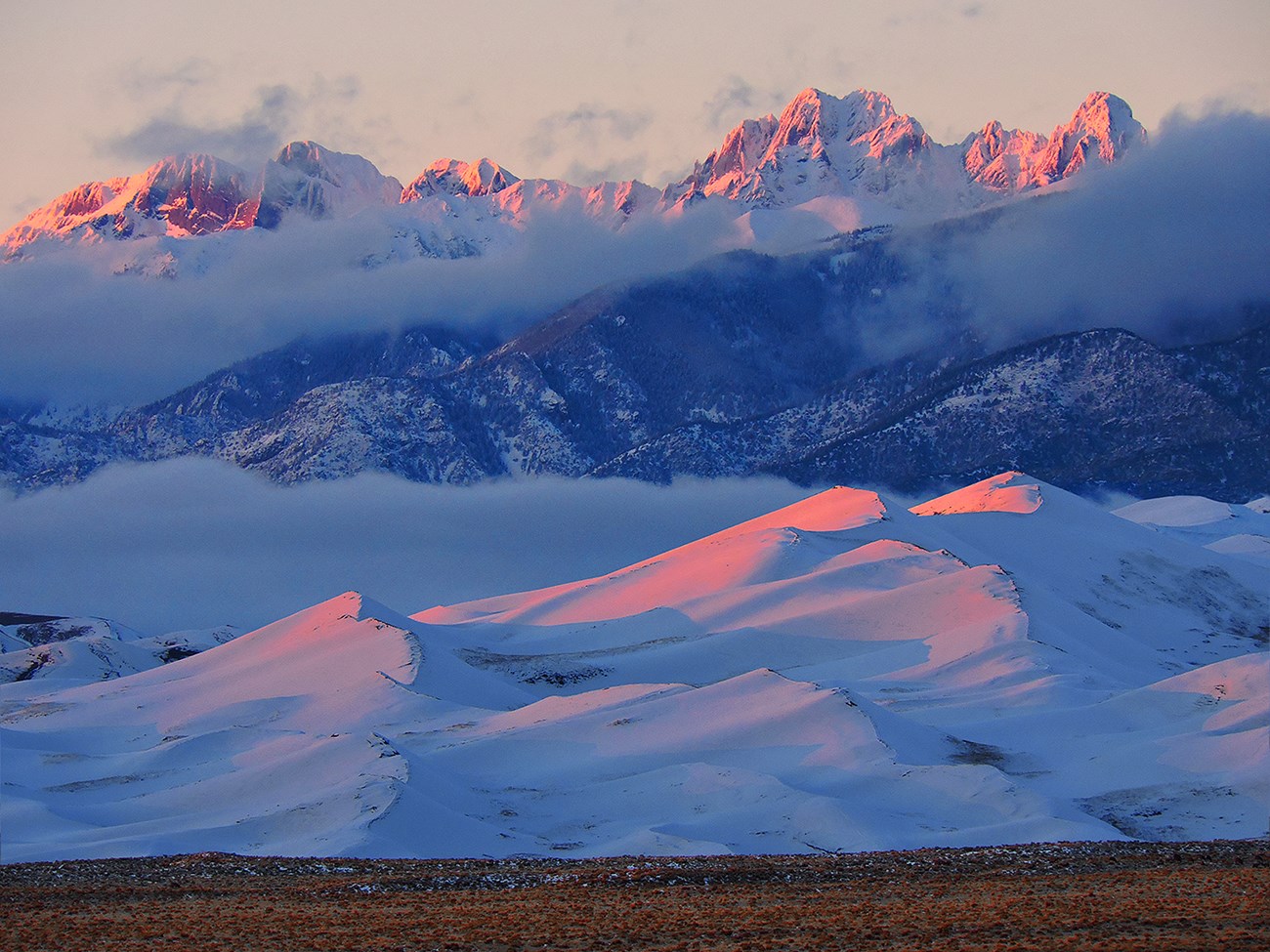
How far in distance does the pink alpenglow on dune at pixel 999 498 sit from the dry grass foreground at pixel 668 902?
12410cm

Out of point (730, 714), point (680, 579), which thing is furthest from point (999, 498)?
point (730, 714)

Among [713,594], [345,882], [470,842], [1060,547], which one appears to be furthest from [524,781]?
[1060,547]

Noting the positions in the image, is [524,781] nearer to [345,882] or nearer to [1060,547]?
[345,882]

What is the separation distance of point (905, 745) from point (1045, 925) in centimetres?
4769

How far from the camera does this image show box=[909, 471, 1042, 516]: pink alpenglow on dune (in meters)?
180

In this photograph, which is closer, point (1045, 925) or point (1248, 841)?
point (1045, 925)

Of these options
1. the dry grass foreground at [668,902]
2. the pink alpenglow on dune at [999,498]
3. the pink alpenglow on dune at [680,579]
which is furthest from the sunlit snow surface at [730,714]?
the dry grass foreground at [668,902]

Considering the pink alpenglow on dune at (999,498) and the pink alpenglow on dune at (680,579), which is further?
the pink alpenglow on dune at (999,498)

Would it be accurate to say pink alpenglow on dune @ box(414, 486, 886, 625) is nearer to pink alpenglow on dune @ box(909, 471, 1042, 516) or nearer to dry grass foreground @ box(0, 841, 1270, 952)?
pink alpenglow on dune @ box(909, 471, 1042, 516)

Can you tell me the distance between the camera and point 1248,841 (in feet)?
190

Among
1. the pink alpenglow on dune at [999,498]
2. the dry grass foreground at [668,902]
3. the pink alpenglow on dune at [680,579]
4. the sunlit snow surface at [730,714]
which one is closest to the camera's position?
the dry grass foreground at [668,902]

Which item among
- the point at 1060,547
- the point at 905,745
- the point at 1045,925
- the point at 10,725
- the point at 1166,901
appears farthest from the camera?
the point at 1060,547

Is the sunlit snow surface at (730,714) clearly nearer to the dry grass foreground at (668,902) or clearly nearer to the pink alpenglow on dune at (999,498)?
the pink alpenglow on dune at (999,498)

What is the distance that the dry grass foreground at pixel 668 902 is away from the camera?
125 feet
